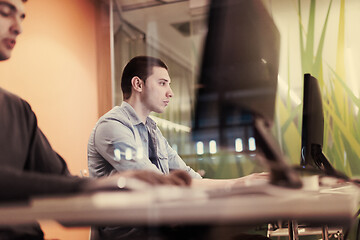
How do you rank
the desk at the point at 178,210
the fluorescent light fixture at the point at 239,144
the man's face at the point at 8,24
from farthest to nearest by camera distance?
the man's face at the point at 8,24 < the fluorescent light fixture at the point at 239,144 < the desk at the point at 178,210

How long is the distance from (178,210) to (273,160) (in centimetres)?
28

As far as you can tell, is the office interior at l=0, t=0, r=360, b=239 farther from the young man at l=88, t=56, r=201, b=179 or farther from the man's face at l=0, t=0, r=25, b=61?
the man's face at l=0, t=0, r=25, b=61

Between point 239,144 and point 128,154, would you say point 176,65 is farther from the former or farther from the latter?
point 239,144

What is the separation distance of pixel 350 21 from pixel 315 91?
72.1 inches

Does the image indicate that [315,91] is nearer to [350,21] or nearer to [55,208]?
[55,208]

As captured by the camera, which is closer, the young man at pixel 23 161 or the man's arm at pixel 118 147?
the young man at pixel 23 161

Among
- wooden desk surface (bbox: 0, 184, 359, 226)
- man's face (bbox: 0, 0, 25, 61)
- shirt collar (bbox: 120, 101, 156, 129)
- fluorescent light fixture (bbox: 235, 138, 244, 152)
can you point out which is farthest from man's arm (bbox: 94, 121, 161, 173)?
wooden desk surface (bbox: 0, 184, 359, 226)

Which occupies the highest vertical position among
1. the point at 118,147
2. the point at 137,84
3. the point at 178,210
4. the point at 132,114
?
the point at 137,84

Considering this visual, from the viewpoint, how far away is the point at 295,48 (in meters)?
3.08

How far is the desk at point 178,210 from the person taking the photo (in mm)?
522

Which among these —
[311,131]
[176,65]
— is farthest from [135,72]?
[176,65]

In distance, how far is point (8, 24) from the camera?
1197 millimetres

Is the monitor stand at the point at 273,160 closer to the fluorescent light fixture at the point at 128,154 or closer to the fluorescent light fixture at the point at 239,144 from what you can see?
the fluorescent light fixture at the point at 239,144

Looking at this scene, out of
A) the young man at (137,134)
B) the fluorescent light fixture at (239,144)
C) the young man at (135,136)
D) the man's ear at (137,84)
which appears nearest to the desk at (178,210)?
the fluorescent light fixture at (239,144)
